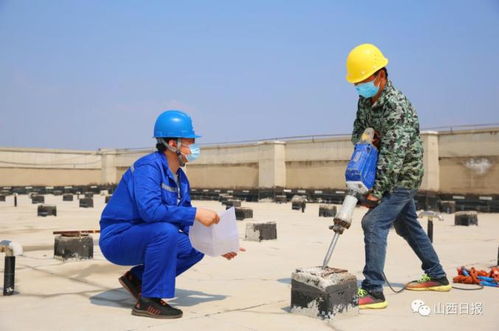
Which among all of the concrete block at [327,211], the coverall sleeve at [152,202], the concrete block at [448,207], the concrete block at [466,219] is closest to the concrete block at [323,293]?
the coverall sleeve at [152,202]

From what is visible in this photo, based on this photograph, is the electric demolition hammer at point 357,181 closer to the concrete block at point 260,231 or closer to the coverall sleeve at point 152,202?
the coverall sleeve at point 152,202

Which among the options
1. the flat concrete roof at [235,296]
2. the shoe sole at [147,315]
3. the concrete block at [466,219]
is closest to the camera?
the flat concrete roof at [235,296]

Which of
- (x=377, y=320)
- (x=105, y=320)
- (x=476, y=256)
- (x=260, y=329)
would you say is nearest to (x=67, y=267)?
(x=105, y=320)

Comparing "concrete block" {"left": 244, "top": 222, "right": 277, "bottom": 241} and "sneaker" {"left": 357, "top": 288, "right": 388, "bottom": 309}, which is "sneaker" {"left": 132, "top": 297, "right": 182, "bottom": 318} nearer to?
"sneaker" {"left": 357, "top": 288, "right": 388, "bottom": 309}

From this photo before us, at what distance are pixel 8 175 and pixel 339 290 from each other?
37235 mm

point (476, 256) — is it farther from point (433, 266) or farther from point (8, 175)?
point (8, 175)

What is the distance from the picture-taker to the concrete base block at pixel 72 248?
608 centimetres

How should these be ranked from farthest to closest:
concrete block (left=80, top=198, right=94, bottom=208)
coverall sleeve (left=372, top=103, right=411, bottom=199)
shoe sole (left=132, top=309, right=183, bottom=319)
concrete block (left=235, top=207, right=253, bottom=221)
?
concrete block (left=80, top=198, right=94, bottom=208), concrete block (left=235, top=207, right=253, bottom=221), coverall sleeve (left=372, top=103, right=411, bottom=199), shoe sole (left=132, top=309, right=183, bottom=319)

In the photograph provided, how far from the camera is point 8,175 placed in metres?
36.3

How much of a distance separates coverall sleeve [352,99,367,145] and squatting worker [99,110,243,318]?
1438 mm

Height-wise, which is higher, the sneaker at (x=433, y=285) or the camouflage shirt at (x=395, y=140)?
the camouflage shirt at (x=395, y=140)

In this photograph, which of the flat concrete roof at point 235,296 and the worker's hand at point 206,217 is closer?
the flat concrete roof at point 235,296

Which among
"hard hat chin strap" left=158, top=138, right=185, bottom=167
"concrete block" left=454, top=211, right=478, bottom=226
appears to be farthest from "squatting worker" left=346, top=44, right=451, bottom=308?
"concrete block" left=454, top=211, right=478, bottom=226

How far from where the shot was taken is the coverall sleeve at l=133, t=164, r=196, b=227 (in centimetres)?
365
